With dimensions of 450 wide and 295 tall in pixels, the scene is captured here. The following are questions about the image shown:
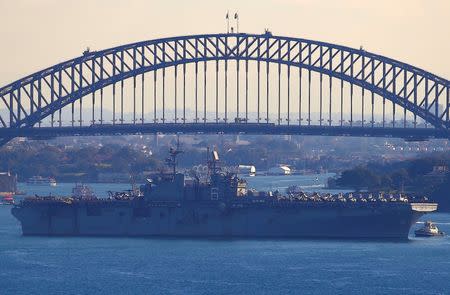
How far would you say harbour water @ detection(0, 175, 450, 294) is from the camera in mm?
101125

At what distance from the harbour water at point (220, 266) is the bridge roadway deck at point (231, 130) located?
133 ft

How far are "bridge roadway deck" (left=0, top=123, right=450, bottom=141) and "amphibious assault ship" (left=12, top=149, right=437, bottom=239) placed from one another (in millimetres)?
37156

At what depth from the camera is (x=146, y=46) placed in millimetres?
170875

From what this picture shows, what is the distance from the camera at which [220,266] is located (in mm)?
109312

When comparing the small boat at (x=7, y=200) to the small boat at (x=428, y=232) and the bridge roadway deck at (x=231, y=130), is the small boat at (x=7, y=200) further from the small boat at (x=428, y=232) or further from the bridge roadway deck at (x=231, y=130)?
the small boat at (x=428, y=232)

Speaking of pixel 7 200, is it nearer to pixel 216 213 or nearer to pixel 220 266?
pixel 216 213

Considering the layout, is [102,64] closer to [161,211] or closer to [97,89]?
[97,89]

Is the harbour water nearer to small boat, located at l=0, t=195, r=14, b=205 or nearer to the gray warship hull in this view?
the gray warship hull

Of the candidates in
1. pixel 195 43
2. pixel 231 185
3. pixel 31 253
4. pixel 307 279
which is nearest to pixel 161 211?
pixel 231 185

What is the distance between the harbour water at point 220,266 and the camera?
10112cm

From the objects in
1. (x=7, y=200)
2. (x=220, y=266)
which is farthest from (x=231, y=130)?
(x=220, y=266)

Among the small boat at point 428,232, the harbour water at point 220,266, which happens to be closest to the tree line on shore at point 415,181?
the small boat at point 428,232

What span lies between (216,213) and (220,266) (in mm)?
16882

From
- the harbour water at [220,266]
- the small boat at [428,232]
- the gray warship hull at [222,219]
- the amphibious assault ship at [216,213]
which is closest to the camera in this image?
the harbour water at [220,266]
